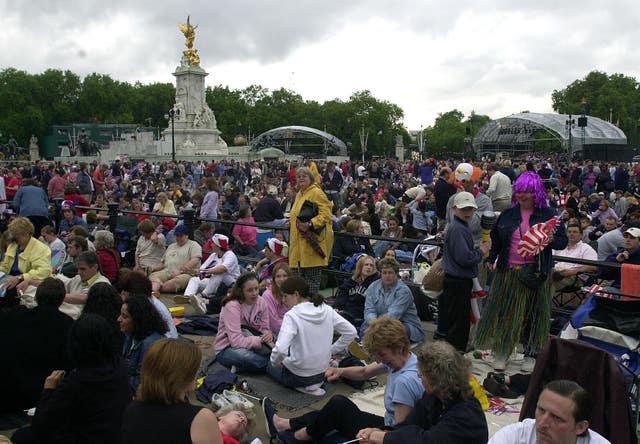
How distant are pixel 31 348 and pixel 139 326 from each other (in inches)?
36.6

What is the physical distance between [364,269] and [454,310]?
150 centimetres

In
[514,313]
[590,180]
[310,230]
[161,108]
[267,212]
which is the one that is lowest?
[514,313]

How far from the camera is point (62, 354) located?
5.40 metres

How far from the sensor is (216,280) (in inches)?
372

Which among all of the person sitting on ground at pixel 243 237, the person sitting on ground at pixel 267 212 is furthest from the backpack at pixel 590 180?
the person sitting on ground at pixel 243 237

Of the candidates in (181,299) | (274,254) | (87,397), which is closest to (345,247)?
(274,254)

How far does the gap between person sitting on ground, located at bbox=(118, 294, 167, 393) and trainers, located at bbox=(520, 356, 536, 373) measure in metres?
3.58

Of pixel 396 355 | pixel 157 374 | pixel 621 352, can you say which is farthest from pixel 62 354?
pixel 621 352

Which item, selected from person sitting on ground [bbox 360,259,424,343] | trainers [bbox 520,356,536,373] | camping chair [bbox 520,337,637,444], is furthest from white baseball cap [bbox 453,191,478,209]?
camping chair [bbox 520,337,637,444]

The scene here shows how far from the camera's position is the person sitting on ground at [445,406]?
3.48m

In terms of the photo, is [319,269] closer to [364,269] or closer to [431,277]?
[364,269]

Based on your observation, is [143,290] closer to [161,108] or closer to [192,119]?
[192,119]

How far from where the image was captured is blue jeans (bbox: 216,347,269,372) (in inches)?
255

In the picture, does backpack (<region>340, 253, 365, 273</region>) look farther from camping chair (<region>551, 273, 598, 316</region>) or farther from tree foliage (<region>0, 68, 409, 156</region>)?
tree foliage (<region>0, 68, 409, 156</region>)
